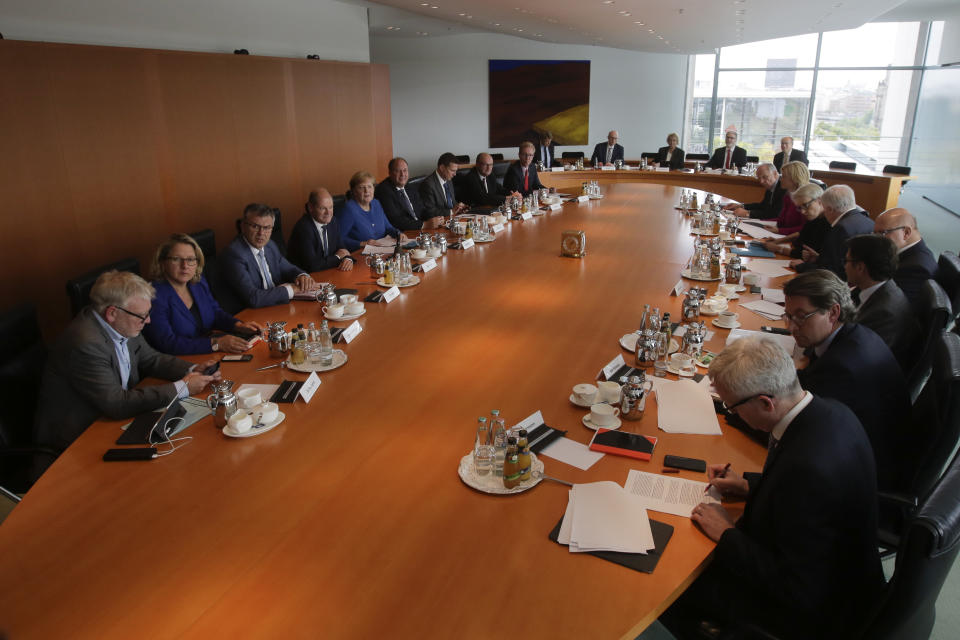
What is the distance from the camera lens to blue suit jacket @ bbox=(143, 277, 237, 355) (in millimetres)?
3295

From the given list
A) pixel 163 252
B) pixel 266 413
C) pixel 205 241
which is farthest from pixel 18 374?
pixel 205 241

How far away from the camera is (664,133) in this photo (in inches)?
594

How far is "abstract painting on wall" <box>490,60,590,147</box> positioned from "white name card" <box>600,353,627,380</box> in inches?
455

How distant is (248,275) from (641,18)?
673cm

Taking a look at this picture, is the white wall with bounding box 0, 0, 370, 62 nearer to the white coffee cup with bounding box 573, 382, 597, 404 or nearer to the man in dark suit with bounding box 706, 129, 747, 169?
the white coffee cup with bounding box 573, 382, 597, 404

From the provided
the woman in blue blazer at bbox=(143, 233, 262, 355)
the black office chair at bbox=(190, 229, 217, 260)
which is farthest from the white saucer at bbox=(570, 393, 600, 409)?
the black office chair at bbox=(190, 229, 217, 260)

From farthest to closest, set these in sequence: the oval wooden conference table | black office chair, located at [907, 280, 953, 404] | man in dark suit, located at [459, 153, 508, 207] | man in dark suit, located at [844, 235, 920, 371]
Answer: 1. man in dark suit, located at [459, 153, 508, 207]
2. man in dark suit, located at [844, 235, 920, 371]
3. black office chair, located at [907, 280, 953, 404]
4. the oval wooden conference table

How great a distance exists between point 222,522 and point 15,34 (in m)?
4.90

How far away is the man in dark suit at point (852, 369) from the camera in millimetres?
2398

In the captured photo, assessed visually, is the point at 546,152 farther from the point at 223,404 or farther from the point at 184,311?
the point at 223,404

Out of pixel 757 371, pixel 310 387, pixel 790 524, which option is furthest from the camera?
pixel 310 387

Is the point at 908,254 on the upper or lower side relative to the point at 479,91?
lower

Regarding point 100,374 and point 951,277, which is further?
point 951,277

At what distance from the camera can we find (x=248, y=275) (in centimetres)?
420
